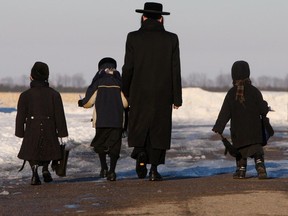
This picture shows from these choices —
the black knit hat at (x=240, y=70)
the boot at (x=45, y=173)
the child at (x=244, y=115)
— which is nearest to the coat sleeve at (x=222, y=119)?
the child at (x=244, y=115)

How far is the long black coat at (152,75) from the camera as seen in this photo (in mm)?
11539

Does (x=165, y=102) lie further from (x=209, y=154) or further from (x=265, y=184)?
(x=209, y=154)

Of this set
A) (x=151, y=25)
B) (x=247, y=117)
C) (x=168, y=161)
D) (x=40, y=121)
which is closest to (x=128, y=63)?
(x=151, y=25)

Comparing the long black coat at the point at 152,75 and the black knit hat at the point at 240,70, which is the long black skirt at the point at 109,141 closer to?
the long black coat at the point at 152,75

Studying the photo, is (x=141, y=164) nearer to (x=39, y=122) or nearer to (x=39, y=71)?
(x=39, y=122)

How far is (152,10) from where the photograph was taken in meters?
11.5

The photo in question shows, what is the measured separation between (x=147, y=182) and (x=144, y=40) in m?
1.77

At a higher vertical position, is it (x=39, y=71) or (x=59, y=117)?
(x=39, y=71)

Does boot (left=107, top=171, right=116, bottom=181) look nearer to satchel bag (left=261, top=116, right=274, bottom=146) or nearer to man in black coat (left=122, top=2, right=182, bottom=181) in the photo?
man in black coat (left=122, top=2, right=182, bottom=181)

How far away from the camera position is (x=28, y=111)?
11922 millimetres

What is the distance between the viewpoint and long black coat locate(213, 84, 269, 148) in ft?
38.8

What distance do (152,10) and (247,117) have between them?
1.85 metres

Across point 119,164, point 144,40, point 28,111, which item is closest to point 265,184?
point 144,40

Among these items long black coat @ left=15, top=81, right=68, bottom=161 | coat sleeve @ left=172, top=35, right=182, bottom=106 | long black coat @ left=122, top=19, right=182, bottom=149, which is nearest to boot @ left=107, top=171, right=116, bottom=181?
long black coat @ left=122, top=19, right=182, bottom=149
